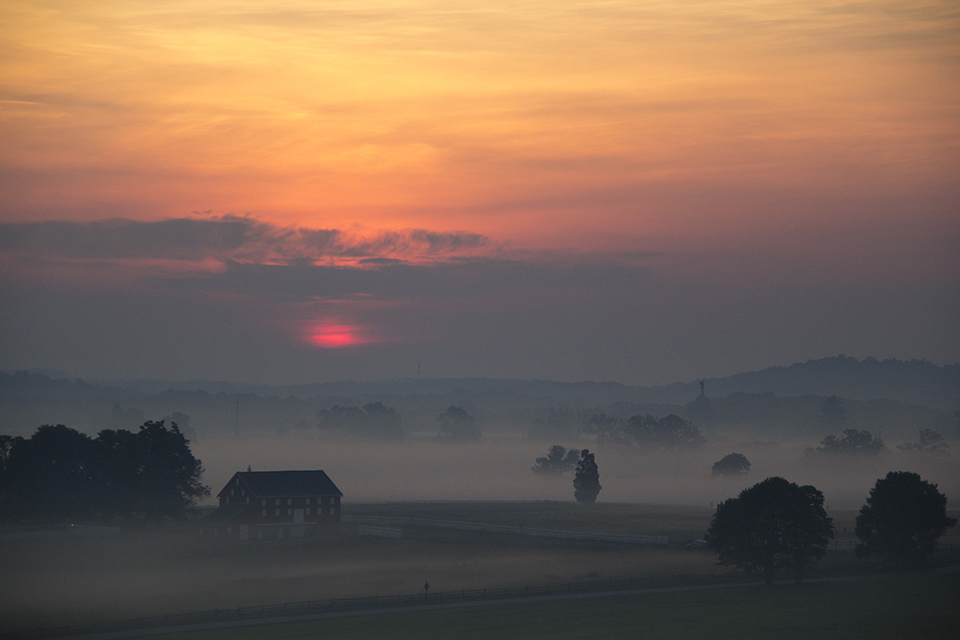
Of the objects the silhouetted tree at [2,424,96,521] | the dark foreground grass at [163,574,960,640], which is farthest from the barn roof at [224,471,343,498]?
the dark foreground grass at [163,574,960,640]

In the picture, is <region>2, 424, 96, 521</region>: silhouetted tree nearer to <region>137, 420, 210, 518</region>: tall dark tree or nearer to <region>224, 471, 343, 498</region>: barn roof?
<region>137, 420, 210, 518</region>: tall dark tree

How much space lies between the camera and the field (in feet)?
230

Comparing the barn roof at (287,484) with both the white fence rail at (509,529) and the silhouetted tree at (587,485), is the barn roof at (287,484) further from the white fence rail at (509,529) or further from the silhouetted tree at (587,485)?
the silhouetted tree at (587,485)

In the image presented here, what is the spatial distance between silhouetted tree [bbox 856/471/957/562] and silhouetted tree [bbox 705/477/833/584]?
553cm

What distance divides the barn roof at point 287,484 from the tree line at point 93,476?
8550 millimetres

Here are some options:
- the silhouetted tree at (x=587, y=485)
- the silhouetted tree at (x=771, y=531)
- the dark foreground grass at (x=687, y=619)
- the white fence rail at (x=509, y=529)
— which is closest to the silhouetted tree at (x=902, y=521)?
the silhouetted tree at (x=771, y=531)

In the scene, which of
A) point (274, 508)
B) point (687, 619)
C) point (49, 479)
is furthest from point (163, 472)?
point (687, 619)

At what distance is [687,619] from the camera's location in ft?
195

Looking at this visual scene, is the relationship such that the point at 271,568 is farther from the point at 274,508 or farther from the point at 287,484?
the point at 287,484

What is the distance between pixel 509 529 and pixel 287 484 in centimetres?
2482

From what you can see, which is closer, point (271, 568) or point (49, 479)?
point (271, 568)

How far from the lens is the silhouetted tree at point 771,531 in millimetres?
76875

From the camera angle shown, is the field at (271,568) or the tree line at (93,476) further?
the tree line at (93,476)

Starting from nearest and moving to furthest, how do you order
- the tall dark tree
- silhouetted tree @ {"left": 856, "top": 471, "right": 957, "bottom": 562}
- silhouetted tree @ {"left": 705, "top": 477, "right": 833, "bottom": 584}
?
silhouetted tree @ {"left": 705, "top": 477, "right": 833, "bottom": 584} < silhouetted tree @ {"left": 856, "top": 471, "right": 957, "bottom": 562} < the tall dark tree
